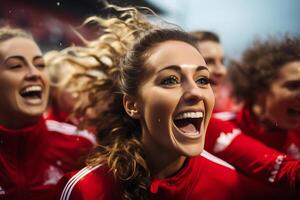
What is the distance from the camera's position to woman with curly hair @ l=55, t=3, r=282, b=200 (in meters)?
0.99

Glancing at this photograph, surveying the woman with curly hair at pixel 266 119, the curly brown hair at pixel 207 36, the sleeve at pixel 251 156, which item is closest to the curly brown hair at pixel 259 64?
the woman with curly hair at pixel 266 119

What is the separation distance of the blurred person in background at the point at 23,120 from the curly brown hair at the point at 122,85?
137mm

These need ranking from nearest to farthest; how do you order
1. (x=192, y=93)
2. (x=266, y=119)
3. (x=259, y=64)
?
(x=192, y=93), (x=266, y=119), (x=259, y=64)

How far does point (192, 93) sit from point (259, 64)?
628 millimetres

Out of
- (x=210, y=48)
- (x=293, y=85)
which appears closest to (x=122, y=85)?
(x=293, y=85)

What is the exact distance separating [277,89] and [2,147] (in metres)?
0.79

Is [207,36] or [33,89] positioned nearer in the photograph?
[33,89]

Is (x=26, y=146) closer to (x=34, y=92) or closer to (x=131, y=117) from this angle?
(x=34, y=92)

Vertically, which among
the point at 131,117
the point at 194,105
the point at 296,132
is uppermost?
the point at 194,105

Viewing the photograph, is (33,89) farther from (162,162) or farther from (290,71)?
(290,71)

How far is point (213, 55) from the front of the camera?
1698mm

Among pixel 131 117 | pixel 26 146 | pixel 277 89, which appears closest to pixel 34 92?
pixel 26 146

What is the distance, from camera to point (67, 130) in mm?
1457

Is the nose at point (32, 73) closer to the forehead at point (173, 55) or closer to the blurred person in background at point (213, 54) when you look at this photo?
the forehead at point (173, 55)
